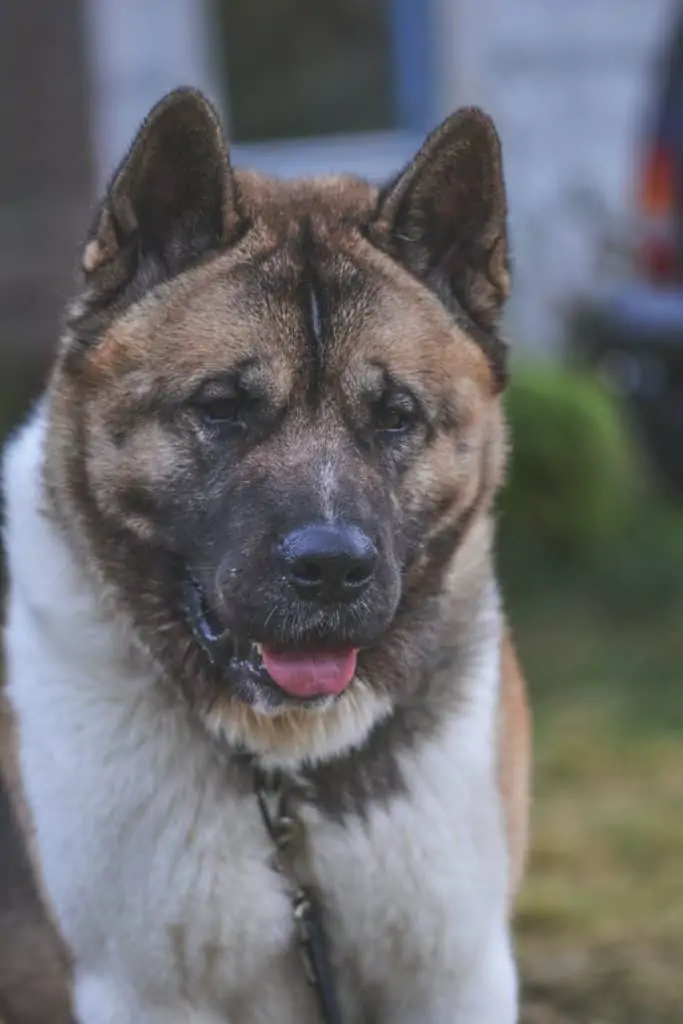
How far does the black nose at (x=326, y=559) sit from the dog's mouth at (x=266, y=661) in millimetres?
150

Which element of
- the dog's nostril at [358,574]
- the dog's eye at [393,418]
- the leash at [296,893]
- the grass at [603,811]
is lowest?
the grass at [603,811]

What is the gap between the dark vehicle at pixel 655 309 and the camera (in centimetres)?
673

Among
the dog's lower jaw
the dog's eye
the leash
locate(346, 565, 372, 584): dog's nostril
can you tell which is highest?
the dog's eye

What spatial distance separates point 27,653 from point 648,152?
16.9 feet

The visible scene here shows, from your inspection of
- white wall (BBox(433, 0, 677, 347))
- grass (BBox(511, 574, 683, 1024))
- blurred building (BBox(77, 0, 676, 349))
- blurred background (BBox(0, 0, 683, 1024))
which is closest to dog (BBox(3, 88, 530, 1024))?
blurred background (BBox(0, 0, 683, 1024))

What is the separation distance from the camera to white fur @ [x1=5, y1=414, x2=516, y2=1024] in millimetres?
2914

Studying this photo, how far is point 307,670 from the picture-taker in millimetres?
2861

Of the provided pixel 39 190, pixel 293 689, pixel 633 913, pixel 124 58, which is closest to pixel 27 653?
pixel 293 689

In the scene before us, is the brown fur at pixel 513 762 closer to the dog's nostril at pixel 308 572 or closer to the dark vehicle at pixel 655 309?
the dog's nostril at pixel 308 572

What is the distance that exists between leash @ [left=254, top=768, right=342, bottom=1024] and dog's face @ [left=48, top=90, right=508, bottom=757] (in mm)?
67

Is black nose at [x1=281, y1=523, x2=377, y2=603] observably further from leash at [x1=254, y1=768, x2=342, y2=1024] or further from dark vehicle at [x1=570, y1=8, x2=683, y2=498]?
dark vehicle at [x1=570, y1=8, x2=683, y2=498]

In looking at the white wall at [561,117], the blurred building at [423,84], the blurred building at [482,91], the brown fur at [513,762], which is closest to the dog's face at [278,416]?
the brown fur at [513,762]

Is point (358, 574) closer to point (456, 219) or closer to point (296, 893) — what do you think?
point (296, 893)

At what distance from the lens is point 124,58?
9.42m
